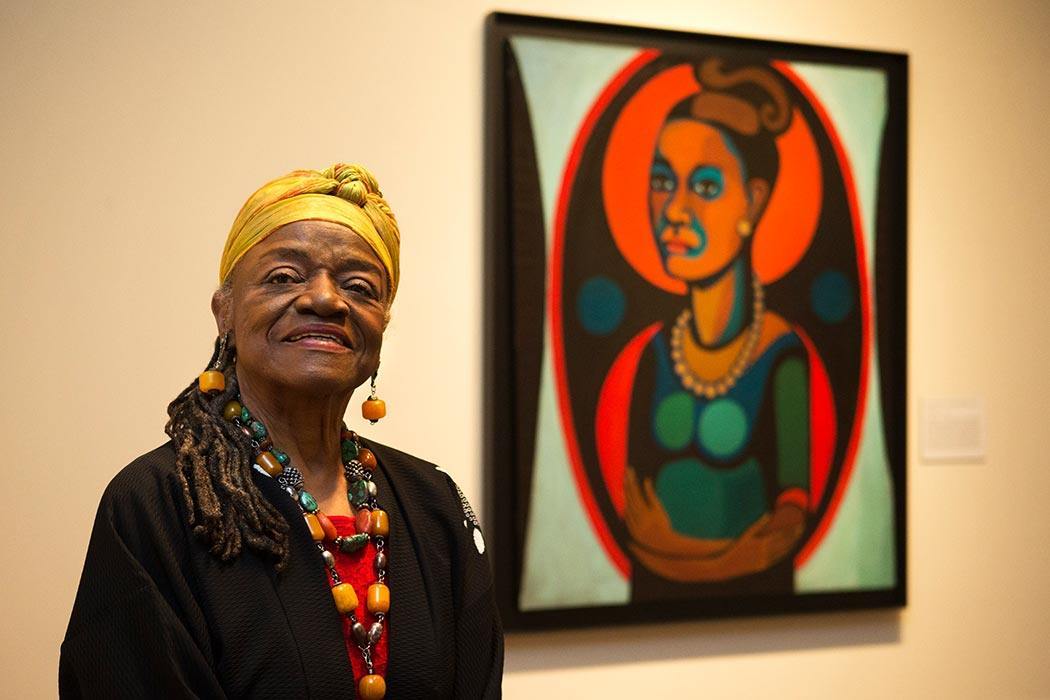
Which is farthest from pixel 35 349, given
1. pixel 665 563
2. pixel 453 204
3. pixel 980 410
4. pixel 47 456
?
pixel 980 410

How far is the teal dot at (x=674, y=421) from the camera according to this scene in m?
2.68

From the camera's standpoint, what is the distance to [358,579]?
165cm

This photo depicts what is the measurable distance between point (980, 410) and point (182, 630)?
82.2 inches

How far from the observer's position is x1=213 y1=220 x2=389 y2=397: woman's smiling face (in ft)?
5.33

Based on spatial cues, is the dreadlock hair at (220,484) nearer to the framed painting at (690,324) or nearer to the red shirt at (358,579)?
the red shirt at (358,579)

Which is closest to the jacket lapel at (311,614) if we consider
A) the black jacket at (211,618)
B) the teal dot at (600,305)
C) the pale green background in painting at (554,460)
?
the black jacket at (211,618)

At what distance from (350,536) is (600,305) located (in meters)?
1.12

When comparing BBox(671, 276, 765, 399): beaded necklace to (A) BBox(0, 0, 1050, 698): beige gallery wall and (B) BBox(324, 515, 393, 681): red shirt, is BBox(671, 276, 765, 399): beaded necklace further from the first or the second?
(B) BBox(324, 515, 393, 681): red shirt

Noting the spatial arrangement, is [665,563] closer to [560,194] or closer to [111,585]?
[560,194]

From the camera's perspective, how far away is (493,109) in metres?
2.58

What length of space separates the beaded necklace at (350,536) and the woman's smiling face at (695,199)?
1176mm

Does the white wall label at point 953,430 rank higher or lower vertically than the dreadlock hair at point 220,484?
higher

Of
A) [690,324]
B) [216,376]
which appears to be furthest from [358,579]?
[690,324]

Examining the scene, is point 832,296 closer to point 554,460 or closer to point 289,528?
point 554,460
